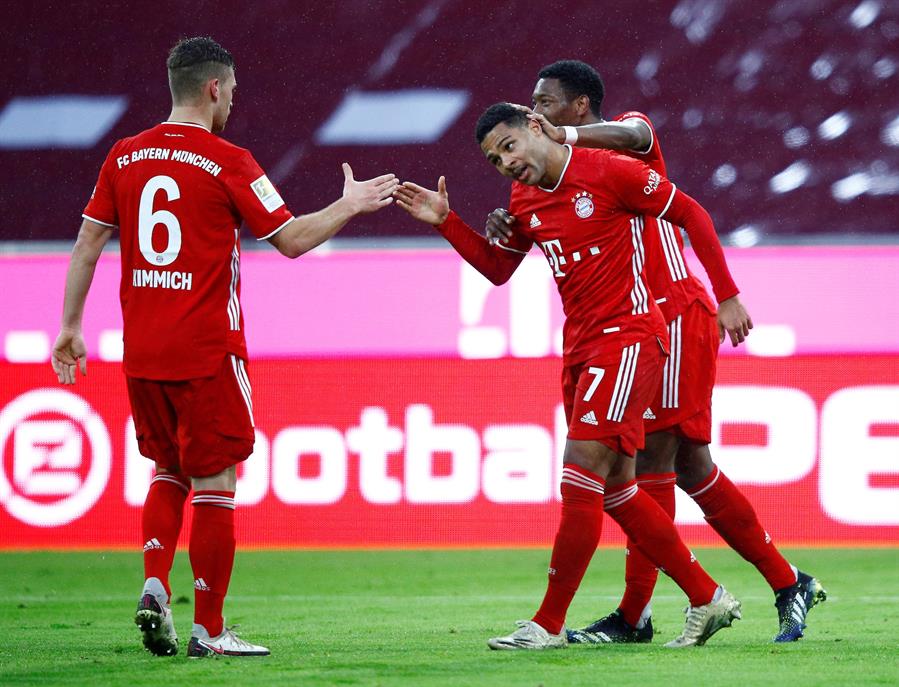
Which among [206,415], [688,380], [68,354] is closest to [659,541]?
[688,380]

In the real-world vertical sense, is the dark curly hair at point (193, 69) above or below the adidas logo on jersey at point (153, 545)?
above

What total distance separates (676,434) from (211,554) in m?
1.49

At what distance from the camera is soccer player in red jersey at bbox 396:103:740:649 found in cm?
408

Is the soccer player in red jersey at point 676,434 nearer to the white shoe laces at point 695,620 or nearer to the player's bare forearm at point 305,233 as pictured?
the white shoe laces at point 695,620

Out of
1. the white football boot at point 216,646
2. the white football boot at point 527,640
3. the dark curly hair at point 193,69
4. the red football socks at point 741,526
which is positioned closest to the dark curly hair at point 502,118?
the dark curly hair at point 193,69

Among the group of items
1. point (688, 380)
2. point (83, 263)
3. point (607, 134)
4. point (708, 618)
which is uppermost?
point (607, 134)

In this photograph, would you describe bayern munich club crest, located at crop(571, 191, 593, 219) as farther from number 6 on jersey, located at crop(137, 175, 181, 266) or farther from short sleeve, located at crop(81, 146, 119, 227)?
short sleeve, located at crop(81, 146, 119, 227)

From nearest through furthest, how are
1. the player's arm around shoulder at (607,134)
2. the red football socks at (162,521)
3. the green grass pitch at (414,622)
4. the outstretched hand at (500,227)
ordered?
1. the green grass pitch at (414,622)
2. the red football socks at (162,521)
3. the player's arm around shoulder at (607,134)
4. the outstretched hand at (500,227)

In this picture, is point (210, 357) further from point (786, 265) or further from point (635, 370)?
point (786, 265)

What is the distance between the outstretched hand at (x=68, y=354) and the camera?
4176 mm

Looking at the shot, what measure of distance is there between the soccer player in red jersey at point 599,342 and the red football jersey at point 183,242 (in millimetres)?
737

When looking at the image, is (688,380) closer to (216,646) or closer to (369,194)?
(369,194)

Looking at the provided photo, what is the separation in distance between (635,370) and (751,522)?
0.75 meters

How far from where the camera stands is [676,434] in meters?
4.55
